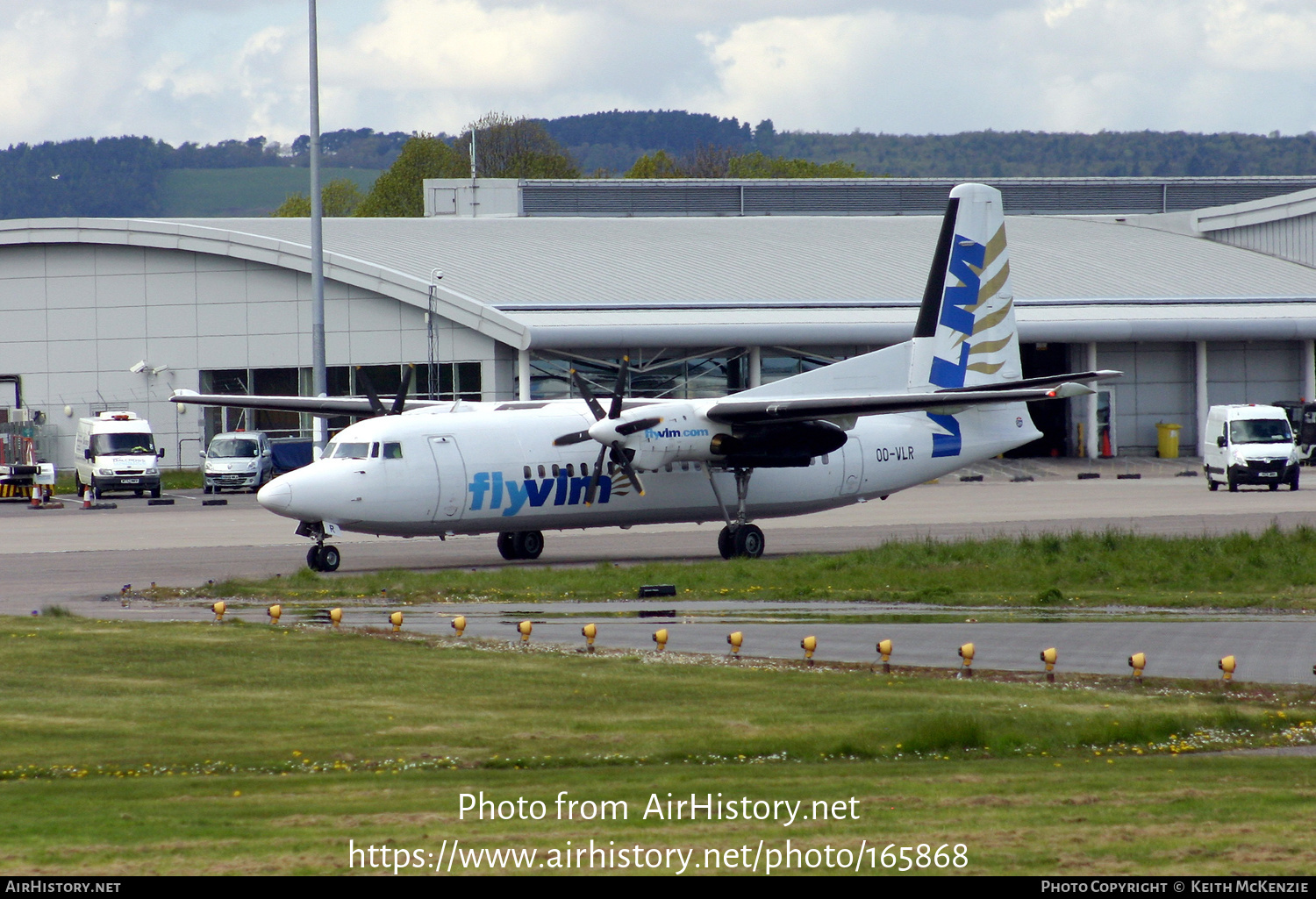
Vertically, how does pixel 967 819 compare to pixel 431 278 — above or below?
below

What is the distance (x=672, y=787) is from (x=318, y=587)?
52.8 ft

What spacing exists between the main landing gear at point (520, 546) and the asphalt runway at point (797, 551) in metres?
0.33

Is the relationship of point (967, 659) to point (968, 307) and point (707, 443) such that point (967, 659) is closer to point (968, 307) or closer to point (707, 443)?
point (707, 443)

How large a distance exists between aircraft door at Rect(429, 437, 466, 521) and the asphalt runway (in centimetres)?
198

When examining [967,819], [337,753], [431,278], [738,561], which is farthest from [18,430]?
[967,819]

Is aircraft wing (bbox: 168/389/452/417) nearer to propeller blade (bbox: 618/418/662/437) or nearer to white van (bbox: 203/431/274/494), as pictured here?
propeller blade (bbox: 618/418/662/437)

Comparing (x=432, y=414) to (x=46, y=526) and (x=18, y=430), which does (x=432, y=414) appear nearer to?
(x=46, y=526)

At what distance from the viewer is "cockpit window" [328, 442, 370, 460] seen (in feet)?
90.4

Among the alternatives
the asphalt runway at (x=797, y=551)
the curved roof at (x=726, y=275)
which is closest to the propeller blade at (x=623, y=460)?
the asphalt runway at (x=797, y=551)

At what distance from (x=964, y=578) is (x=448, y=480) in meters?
9.80

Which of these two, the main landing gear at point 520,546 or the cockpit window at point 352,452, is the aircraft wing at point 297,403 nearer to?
the main landing gear at point 520,546

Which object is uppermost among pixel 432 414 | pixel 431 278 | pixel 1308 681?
pixel 431 278

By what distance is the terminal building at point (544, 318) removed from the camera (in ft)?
193
